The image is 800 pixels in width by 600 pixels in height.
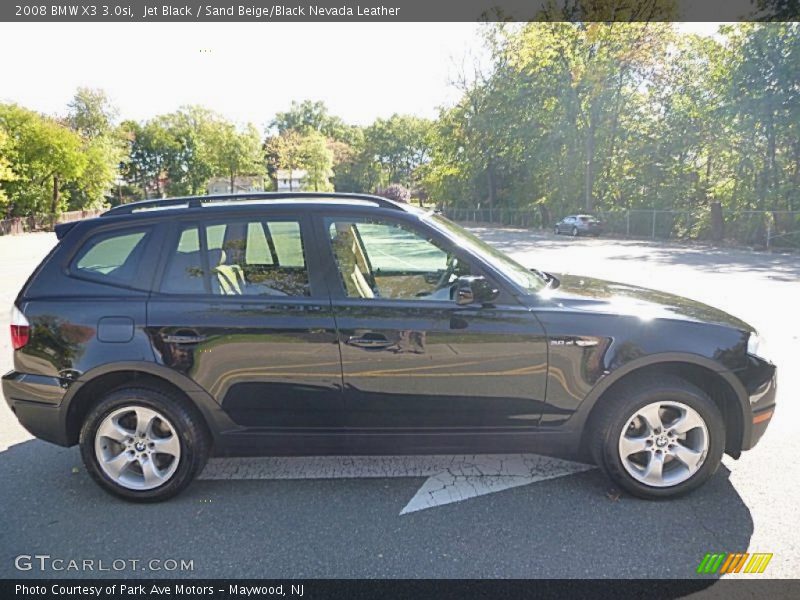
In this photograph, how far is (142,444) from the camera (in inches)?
115

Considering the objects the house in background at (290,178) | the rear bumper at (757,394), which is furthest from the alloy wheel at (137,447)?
the house in background at (290,178)

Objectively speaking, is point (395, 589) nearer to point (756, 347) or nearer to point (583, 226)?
point (756, 347)

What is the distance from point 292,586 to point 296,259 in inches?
69.9

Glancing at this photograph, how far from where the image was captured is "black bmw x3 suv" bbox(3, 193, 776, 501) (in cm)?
283

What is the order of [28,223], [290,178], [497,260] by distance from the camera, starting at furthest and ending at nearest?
1. [290,178]
2. [28,223]
3. [497,260]

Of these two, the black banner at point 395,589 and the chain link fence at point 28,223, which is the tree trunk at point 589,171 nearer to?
the chain link fence at point 28,223

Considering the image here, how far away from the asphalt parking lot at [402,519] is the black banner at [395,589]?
5 centimetres

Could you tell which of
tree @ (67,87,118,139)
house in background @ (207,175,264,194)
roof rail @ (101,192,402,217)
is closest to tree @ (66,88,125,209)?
tree @ (67,87,118,139)

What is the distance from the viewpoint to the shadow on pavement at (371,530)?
2408 mm

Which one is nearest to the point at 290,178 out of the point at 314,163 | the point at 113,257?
the point at 314,163

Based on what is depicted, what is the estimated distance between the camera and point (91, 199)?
3975 cm

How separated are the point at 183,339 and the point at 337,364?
0.91 m

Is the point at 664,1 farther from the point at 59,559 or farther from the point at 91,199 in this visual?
the point at 91,199

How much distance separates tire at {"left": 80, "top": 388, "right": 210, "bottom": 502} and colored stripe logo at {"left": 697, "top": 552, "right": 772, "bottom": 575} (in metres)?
2.81
